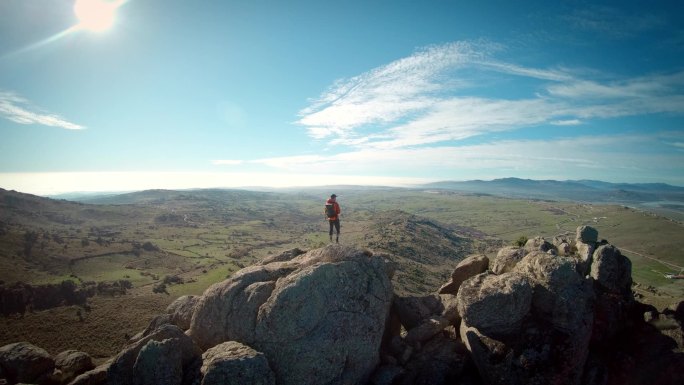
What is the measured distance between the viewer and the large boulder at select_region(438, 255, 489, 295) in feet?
85.9

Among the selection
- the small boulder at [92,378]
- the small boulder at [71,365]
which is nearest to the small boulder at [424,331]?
the small boulder at [92,378]

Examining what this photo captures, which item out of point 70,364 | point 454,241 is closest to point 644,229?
point 454,241

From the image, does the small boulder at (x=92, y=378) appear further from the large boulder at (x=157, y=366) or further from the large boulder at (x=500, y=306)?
the large boulder at (x=500, y=306)

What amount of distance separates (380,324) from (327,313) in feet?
12.2

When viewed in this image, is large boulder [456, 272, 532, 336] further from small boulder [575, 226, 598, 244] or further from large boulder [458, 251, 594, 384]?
small boulder [575, 226, 598, 244]

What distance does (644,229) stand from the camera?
603 ft

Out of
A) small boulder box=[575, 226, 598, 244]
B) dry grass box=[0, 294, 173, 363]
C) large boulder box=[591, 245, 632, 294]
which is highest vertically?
small boulder box=[575, 226, 598, 244]

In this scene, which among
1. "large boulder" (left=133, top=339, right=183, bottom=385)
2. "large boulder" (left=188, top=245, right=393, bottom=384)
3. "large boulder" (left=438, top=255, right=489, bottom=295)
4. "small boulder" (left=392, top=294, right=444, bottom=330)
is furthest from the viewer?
"large boulder" (left=438, top=255, right=489, bottom=295)

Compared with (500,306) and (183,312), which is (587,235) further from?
(183,312)

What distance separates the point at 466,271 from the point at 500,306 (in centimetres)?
772

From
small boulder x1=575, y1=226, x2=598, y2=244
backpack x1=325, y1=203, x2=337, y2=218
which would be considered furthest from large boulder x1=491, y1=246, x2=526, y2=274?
backpack x1=325, y1=203, x2=337, y2=218

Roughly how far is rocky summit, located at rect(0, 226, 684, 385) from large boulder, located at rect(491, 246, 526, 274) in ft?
2.93

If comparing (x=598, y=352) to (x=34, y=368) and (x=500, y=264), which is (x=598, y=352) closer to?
(x=500, y=264)

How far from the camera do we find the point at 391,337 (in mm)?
22344
